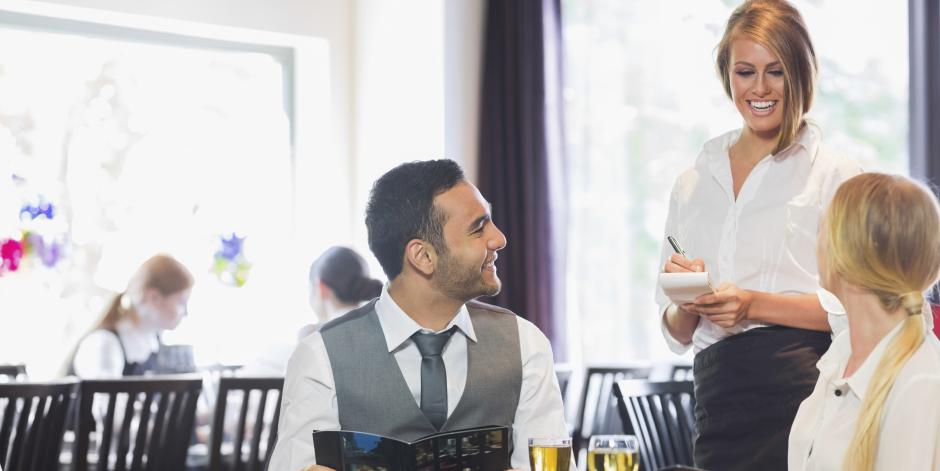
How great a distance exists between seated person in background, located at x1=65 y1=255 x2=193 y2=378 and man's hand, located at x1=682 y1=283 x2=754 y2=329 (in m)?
3.08

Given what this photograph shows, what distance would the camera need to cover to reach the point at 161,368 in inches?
191

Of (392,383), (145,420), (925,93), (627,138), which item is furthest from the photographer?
(627,138)

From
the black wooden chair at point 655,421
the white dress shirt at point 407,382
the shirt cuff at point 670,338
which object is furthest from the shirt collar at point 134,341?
the shirt cuff at point 670,338

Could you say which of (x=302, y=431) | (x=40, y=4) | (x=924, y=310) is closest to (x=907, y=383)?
(x=924, y=310)

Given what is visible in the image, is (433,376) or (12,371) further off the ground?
(433,376)

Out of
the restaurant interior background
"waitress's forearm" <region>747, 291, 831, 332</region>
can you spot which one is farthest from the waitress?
the restaurant interior background

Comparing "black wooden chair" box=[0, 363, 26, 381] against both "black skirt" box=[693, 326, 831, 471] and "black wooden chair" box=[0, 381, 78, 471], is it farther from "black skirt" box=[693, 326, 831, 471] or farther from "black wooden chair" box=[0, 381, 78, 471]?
"black skirt" box=[693, 326, 831, 471]

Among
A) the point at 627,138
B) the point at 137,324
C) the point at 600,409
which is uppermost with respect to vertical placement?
the point at 627,138

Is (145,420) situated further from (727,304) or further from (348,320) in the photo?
(727,304)

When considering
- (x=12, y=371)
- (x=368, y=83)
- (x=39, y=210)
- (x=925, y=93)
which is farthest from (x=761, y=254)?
(x=39, y=210)

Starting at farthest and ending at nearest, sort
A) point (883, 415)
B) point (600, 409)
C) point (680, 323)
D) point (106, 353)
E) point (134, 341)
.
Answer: point (134, 341) < point (106, 353) < point (600, 409) < point (680, 323) < point (883, 415)

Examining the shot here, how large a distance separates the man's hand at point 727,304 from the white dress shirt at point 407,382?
33 cm

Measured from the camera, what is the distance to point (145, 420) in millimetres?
3369

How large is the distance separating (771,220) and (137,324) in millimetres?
3212
